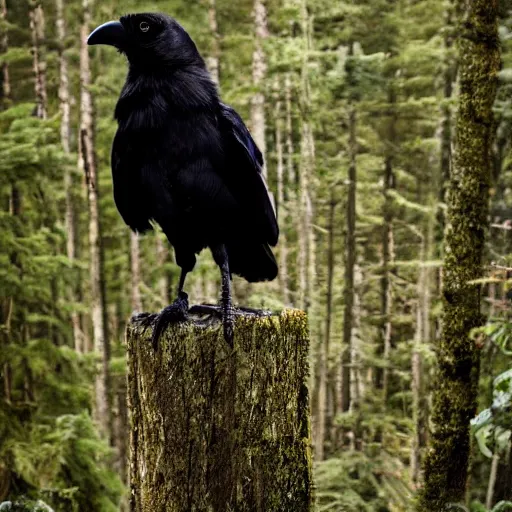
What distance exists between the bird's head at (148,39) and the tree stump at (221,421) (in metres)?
1.41

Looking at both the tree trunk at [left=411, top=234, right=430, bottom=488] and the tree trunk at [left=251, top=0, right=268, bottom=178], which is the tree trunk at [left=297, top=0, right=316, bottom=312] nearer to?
the tree trunk at [left=251, top=0, right=268, bottom=178]

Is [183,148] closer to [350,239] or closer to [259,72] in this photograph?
[259,72]

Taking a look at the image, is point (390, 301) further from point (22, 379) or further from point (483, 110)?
point (483, 110)

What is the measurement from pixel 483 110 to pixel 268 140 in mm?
14391

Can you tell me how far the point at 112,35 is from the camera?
3238mm

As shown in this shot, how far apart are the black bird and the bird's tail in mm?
73

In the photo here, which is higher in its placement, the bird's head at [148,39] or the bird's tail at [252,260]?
the bird's head at [148,39]

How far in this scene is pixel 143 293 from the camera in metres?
17.6

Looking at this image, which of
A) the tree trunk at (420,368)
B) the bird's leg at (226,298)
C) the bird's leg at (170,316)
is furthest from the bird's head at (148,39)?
the tree trunk at (420,368)

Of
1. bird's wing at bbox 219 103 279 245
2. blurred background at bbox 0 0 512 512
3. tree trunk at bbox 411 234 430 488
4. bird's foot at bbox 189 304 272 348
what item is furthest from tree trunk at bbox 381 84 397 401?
bird's foot at bbox 189 304 272 348

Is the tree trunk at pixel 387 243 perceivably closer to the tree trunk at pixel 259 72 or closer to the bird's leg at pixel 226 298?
the tree trunk at pixel 259 72

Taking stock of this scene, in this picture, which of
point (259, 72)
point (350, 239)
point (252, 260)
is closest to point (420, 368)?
point (350, 239)

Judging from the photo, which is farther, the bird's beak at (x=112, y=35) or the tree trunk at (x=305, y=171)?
the tree trunk at (x=305, y=171)

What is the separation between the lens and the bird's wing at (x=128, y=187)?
3301mm
